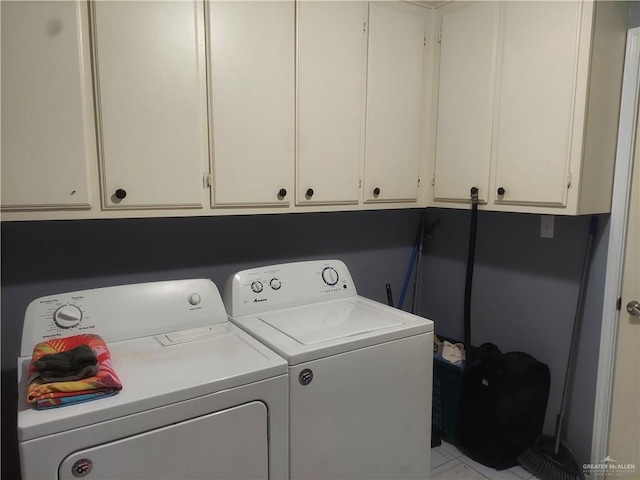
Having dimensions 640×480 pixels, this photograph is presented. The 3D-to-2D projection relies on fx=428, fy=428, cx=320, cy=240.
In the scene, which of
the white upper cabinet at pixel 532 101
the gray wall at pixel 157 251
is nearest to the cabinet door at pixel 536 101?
the white upper cabinet at pixel 532 101

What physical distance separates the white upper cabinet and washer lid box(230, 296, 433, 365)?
74cm

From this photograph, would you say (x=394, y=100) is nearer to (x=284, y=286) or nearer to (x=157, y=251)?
(x=284, y=286)

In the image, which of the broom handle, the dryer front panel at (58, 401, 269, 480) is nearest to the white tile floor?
the broom handle

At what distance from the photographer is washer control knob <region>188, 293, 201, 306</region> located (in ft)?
5.47

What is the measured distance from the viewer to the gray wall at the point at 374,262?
5.36ft

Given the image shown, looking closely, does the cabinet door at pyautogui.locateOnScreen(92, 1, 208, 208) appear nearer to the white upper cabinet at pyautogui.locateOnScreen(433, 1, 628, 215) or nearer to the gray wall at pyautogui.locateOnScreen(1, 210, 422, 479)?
the gray wall at pyautogui.locateOnScreen(1, 210, 422, 479)

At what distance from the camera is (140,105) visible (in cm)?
143

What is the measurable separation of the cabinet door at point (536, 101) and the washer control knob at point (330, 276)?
2.72 feet

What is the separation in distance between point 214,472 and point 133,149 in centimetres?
104

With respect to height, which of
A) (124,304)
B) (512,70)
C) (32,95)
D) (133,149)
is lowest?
(124,304)

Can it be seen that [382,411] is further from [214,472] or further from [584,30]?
[584,30]

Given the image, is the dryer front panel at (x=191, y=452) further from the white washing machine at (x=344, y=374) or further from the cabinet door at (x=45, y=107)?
the cabinet door at (x=45, y=107)

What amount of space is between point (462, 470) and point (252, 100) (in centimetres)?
202

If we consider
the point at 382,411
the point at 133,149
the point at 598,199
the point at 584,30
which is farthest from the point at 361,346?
the point at 584,30
